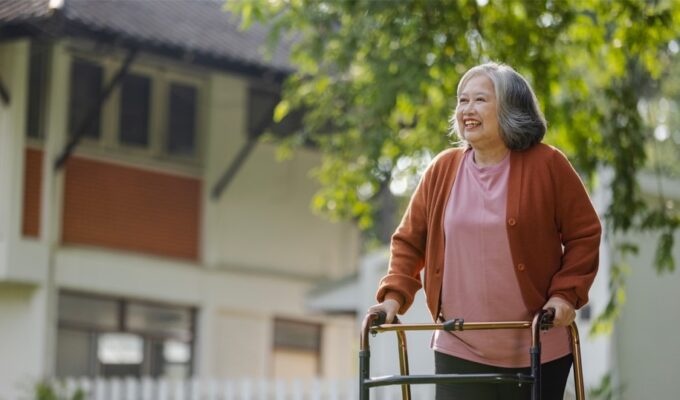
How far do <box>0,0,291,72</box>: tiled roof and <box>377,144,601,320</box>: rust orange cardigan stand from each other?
11.4m

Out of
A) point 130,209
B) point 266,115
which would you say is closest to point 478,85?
point 130,209

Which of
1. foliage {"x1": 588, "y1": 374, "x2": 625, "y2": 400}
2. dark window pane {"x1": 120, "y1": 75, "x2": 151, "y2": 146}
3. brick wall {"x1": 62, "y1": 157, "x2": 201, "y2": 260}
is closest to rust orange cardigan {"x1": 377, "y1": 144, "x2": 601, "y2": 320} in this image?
foliage {"x1": 588, "y1": 374, "x2": 625, "y2": 400}

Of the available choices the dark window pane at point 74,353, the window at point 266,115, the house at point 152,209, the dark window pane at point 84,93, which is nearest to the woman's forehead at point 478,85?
the house at point 152,209

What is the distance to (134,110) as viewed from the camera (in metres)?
20.0

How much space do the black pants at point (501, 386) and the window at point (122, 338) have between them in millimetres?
14298

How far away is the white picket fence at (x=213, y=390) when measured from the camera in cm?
1466

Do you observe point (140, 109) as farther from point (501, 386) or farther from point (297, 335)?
point (501, 386)

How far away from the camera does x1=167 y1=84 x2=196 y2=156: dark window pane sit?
20.5 m

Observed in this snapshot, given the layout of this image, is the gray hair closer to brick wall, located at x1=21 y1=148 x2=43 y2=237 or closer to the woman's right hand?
the woman's right hand

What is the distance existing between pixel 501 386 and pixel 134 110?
1520 cm

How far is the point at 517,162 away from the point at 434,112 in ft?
22.2

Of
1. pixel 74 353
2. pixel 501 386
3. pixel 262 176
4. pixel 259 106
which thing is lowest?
pixel 501 386

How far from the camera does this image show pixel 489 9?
11578mm

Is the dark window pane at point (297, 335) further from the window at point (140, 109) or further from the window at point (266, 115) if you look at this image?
the window at point (140, 109)
